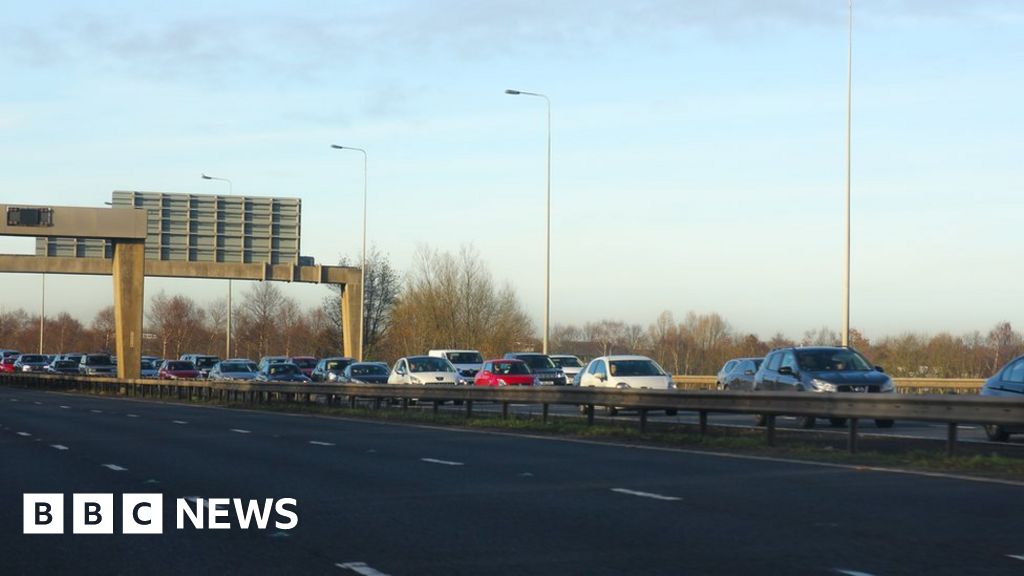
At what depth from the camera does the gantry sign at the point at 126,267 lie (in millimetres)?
58125

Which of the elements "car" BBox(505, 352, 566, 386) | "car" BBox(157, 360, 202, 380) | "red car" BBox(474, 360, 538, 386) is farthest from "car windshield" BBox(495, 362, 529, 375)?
"car" BBox(157, 360, 202, 380)

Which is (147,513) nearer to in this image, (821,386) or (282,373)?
(821,386)

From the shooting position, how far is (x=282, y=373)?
54.1 m

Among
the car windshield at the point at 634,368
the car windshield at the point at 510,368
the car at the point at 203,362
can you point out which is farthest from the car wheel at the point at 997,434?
the car at the point at 203,362

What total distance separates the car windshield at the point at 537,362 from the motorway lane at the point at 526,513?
26001mm

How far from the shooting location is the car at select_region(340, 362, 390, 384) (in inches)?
1895

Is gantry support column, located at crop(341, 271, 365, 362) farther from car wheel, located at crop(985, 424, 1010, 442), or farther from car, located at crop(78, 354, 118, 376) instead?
car wheel, located at crop(985, 424, 1010, 442)

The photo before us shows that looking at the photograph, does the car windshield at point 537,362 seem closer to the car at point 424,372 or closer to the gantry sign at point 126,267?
the car at point 424,372

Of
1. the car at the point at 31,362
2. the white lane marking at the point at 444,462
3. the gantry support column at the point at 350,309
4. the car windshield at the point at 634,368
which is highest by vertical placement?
the gantry support column at the point at 350,309

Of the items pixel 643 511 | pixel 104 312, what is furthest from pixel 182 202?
pixel 104 312

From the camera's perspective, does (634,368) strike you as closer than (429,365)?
Yes

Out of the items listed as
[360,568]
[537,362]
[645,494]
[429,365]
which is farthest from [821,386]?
[537,362]

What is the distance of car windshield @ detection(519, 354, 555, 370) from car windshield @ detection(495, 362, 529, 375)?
3798 millimetres

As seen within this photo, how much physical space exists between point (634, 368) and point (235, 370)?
93.0ft
